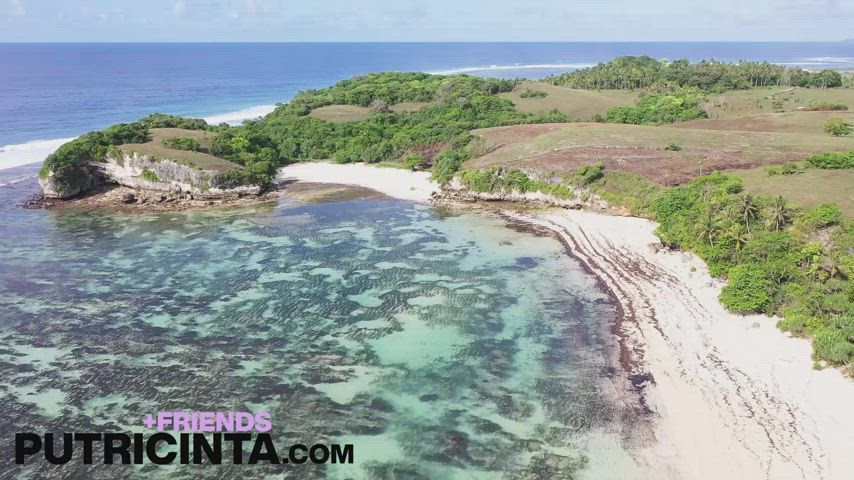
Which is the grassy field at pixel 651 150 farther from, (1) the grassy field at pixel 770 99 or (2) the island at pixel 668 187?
(1) the grassy field at pixel 770 99

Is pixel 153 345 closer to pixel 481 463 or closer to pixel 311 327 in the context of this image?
pixel 311 327

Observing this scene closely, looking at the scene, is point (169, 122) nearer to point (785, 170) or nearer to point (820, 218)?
Answer: point (785, 170)

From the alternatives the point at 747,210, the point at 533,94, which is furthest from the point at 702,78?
the point at 747,210

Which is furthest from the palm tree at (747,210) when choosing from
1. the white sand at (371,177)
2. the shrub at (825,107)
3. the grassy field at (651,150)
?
the shrub at (825,107)

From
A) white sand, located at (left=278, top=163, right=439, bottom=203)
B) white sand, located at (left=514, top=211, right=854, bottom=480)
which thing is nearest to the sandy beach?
white sand, located at (left=514, top=211, right=854, bottom=480)

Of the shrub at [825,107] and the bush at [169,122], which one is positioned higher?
the shrub at [825,107]

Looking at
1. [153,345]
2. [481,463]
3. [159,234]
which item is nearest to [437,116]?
[159,234]
